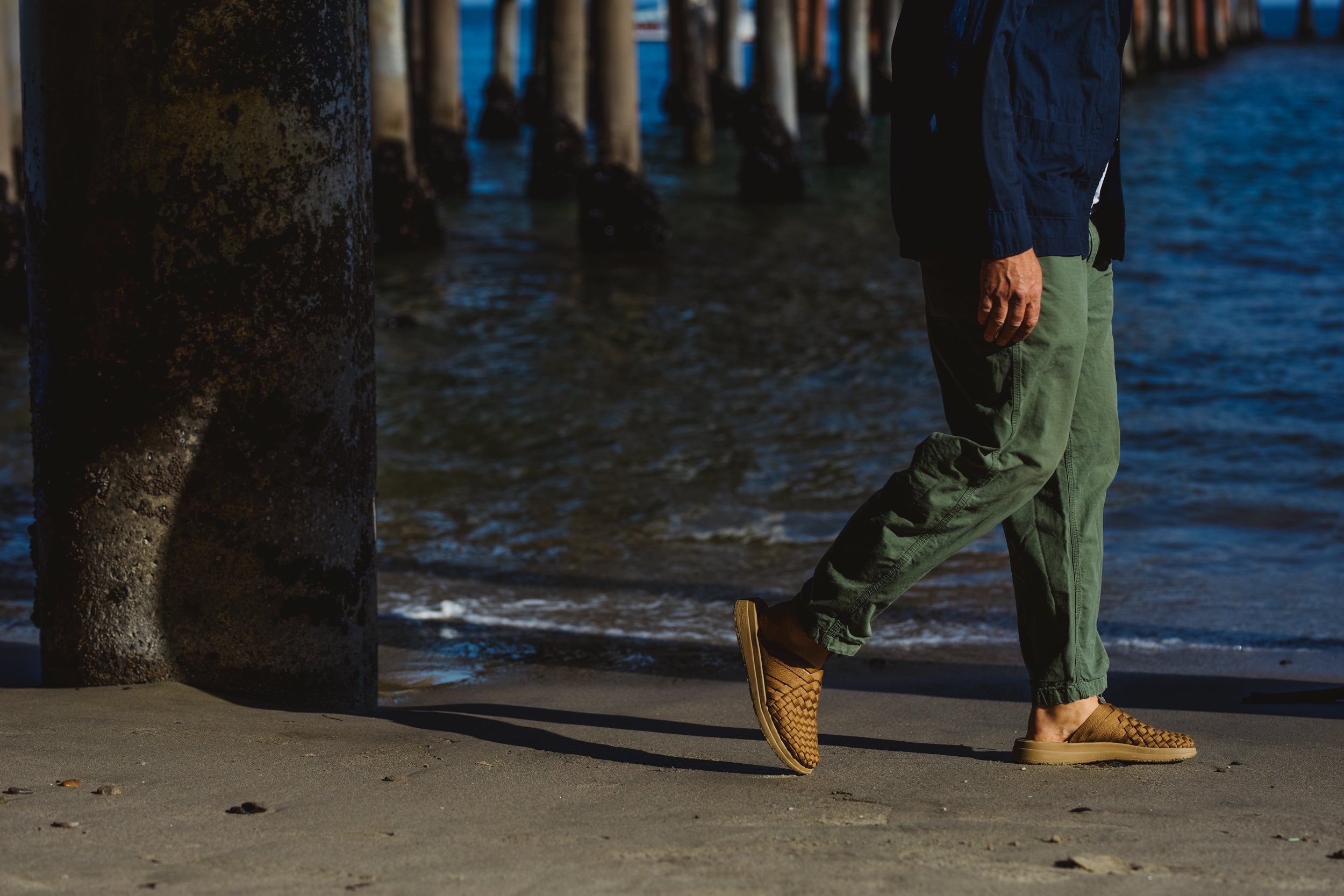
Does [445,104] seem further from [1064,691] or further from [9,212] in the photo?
[1064,691]

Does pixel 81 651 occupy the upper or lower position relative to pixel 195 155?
lower

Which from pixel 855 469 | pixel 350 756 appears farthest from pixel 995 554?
pixel 350 756

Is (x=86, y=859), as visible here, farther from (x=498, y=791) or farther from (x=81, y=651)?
(x=81, y=651)

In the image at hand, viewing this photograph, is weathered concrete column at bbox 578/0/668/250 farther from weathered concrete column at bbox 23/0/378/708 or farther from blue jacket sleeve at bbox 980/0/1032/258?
blue jacket sleeve at bbox 980/0/1032/258

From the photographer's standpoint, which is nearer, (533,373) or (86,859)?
(86,859)

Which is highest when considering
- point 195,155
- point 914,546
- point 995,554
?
point 195,155

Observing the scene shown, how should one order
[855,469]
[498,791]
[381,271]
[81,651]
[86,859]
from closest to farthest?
[86,859] < [498,791] < [81,651] < [855,469] < [381,271]

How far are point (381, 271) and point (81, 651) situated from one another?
28.4 ft

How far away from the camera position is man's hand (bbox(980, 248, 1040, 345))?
2.17m

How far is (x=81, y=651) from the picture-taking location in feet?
9.19

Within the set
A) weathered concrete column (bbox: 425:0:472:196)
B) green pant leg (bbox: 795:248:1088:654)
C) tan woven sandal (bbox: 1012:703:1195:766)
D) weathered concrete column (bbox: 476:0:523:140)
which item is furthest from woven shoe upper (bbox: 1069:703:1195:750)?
weathered concrete column (bbox: 476:0:523:140)

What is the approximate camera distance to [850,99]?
2019 cm

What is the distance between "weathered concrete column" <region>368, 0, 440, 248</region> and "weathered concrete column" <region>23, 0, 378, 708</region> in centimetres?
921

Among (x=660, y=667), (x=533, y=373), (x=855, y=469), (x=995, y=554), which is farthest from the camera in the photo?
(x=533, y=373)
